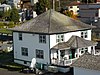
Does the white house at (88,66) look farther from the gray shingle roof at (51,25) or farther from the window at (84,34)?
the window at (84,34)

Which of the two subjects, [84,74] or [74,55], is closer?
[84,74]

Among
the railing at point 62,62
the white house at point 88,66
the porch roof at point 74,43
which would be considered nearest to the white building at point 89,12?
the porch roof at point 74,43

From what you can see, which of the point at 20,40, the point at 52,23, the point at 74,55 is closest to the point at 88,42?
the point at 74,55

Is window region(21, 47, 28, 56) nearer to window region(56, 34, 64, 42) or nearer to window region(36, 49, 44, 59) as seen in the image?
window region(36, 49, 44, 59)

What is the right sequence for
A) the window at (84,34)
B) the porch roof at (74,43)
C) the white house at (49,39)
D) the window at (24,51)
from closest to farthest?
the white house at (49,39) < the porch roof at (74,43) < the window at (24,51) < the window at (84,34)

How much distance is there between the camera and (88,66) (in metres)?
25.4

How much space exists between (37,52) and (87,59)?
7.45m

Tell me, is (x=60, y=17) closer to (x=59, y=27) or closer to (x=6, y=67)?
(x=59, y=27)

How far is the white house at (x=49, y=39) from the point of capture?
3170 centimetres

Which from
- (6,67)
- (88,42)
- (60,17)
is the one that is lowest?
(6,67)

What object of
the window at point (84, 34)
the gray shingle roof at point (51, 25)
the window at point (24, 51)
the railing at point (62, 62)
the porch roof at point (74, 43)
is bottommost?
the railing at point (62, 62)

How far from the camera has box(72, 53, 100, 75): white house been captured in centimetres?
2496

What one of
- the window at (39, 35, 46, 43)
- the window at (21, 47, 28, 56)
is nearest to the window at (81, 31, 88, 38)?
the window at (39, 35, 46, 43)

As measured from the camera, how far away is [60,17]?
3431cm
